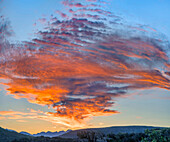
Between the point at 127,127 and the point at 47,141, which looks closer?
the point at 47,141

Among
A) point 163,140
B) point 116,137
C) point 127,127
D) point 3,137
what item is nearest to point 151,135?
point 163,140

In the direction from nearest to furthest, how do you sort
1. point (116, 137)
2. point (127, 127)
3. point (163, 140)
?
point (163, 140)
point (116, 137)
point (127, 127)

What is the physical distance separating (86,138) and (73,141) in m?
2.78

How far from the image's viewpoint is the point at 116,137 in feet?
130

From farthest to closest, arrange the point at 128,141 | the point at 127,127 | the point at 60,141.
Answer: the point at 127,127, the point at 60,141, the point at 128,141

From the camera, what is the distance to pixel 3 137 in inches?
1754

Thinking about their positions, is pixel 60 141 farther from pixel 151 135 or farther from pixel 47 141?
pixel 151 135

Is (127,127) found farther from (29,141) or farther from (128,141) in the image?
(29,141)

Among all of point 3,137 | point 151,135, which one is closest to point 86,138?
point 3,137

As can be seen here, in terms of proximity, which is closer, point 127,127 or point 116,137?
point 116,137

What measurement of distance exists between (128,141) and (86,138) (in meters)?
10.5

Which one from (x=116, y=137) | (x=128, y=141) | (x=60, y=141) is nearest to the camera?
(x=128, y=141)

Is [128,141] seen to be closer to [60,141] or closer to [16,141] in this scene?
[60,141]

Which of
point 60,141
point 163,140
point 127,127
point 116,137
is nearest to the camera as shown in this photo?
point 163,140
